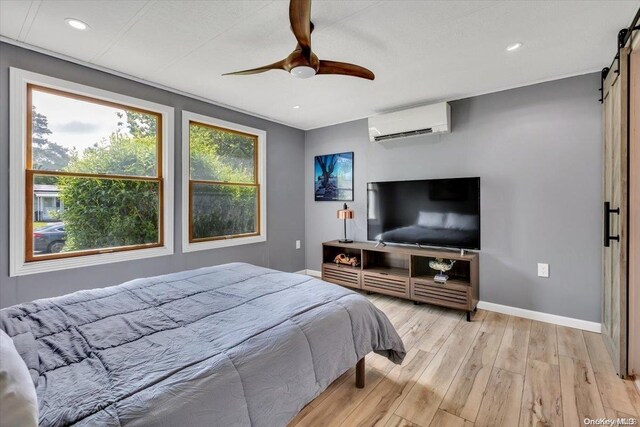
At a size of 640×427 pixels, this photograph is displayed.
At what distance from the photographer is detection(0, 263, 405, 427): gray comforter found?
0.96 meters

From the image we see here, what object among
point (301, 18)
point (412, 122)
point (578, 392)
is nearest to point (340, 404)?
point (578, 392)

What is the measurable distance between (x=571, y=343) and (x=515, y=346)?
1.63ft

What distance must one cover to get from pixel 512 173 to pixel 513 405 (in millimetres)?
2225

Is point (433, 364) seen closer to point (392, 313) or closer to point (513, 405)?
point (513, 405)

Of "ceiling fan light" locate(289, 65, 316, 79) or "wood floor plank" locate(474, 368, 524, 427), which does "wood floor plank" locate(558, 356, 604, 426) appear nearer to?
"wood floor plank" locate(474, 368, 524, 427)

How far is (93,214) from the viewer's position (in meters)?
2.75

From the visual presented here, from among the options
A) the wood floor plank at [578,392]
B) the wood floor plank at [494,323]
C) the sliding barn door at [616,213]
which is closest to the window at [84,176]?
the wood floor plank at [494,323]

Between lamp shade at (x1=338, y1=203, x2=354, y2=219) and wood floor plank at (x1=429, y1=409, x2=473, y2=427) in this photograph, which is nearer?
wood floor plank at (x1=429, y1=409, x2=473, y2=427)

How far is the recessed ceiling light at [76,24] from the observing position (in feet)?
6.52

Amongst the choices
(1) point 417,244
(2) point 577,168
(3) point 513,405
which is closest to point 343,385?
(3) point 513,405

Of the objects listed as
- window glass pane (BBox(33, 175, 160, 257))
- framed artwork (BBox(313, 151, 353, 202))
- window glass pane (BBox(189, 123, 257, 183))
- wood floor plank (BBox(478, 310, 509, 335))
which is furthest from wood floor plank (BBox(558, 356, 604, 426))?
window glass pane (BBox(189, 123, 257, 183))

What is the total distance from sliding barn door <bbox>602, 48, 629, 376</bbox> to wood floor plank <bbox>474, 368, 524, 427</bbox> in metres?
0.74

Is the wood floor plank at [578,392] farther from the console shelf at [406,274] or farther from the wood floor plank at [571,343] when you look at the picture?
the console shelf at [406,274]

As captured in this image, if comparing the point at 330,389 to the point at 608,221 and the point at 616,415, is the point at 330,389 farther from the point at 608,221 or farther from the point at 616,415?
the point at 608,221
